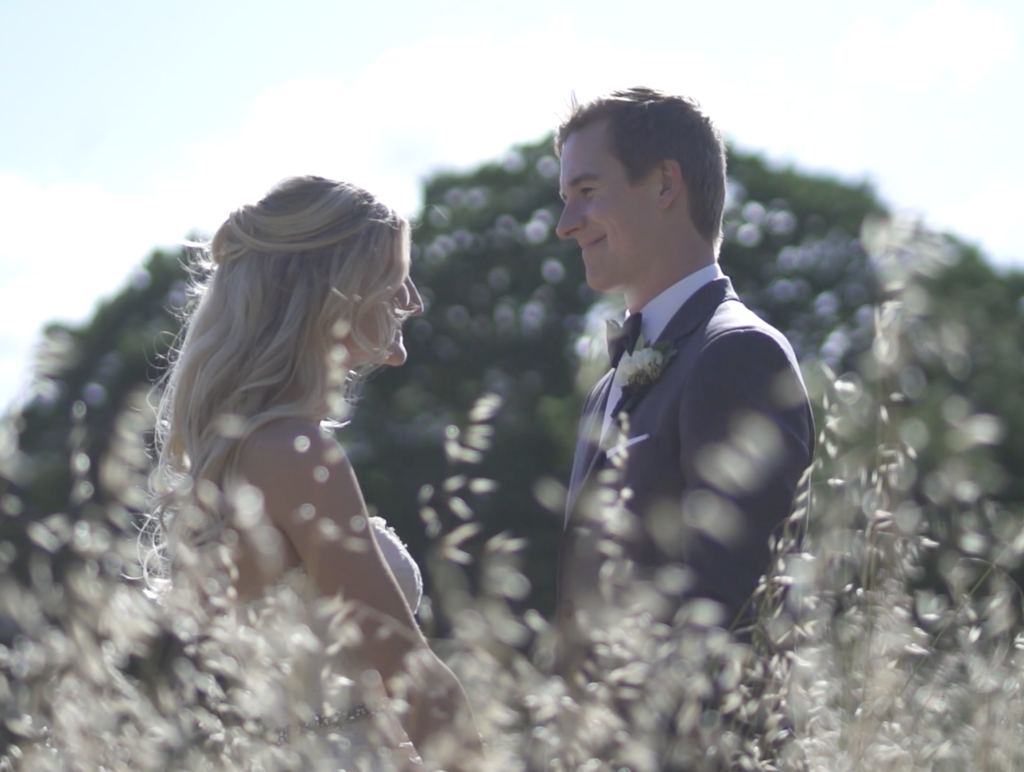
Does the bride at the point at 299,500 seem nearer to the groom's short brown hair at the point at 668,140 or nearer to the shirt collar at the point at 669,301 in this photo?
the shirt collar at the point at 669,301

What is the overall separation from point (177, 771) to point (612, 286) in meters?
1.94

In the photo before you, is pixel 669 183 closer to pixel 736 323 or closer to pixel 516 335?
pixel 736 323

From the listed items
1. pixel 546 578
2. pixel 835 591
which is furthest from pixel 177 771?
pixel 546 578

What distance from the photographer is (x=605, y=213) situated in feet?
11.3

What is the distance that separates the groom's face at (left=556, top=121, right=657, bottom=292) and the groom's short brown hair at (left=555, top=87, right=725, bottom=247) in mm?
34

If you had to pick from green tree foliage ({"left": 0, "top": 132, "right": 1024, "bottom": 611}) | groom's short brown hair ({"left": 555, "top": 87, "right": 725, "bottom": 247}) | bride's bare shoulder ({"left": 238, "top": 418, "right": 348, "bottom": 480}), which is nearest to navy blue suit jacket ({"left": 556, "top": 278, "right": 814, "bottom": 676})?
groom's short brown hair ({"left": 555, "top": 87, "right": 725, "bottom": 247})

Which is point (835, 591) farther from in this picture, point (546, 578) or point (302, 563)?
point (546, 578)

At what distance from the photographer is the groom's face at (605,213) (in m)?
3.39

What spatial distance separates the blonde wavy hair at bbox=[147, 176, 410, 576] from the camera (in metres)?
2.55

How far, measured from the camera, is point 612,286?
3451mm

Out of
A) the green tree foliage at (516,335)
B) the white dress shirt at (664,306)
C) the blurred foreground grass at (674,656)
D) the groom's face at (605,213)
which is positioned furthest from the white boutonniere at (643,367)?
the green tree foliage at (516,335)

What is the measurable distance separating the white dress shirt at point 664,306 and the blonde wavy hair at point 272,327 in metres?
0.71

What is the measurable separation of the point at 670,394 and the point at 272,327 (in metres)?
0.96

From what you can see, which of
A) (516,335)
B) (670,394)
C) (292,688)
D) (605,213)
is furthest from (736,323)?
(516,335)
